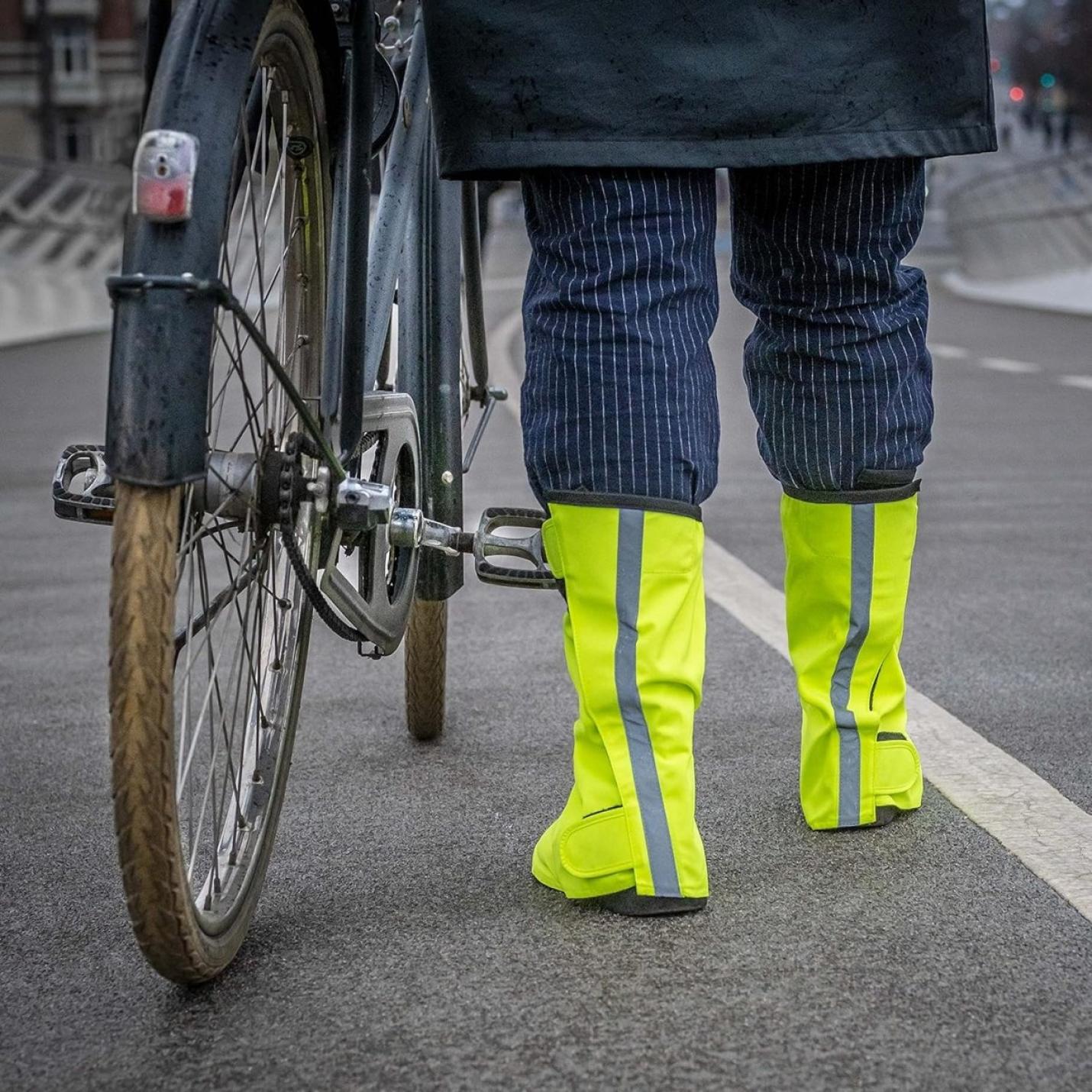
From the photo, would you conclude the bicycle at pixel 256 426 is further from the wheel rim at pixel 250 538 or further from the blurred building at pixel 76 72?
the blurred building at pixel 76 72

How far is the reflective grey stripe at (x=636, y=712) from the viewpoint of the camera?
2.03 m

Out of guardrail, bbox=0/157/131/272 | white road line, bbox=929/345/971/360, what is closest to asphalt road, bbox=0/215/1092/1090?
white road line, bbox=929/345/971/360

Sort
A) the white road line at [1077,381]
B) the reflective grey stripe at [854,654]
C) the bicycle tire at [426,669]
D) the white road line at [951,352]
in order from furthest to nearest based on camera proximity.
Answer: the white road line at [951,352]
the white road line at [1077,381]
the bicycle tire at [426,669]
the reflective grey stripe at [854,654]

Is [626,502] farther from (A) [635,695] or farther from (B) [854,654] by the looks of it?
(B) [854,654]

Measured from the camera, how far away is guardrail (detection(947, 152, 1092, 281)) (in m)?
22.0

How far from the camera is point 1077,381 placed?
32.8 ft

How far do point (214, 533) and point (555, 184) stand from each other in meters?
0.50

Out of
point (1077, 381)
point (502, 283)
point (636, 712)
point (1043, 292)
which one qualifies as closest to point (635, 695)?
point (636, 712)

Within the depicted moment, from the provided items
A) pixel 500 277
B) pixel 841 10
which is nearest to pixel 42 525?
pixel 841 10

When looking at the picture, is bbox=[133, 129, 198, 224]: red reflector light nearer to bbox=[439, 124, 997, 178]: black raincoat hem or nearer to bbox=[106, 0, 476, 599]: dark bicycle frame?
bbox=[106, 0, 476, 599]: dark bicycle frame

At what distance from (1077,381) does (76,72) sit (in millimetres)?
64727

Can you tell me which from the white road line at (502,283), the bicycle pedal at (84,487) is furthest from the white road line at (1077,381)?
the white road line at (502,283)

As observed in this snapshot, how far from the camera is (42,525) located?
5.32 m

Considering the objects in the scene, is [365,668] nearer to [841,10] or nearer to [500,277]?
[841,10]
